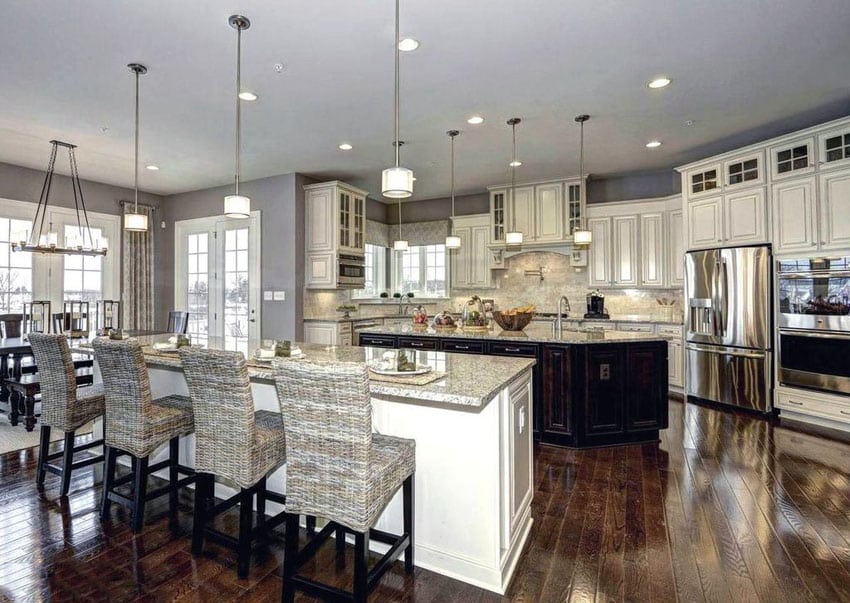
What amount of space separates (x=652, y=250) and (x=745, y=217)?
1300mm

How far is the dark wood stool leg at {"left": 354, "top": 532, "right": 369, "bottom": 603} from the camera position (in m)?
1.69

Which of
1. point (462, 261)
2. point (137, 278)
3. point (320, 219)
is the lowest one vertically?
point (137, 278)

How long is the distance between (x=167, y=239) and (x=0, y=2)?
525 centimetres

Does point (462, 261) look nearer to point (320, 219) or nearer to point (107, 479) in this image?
point (320, 219)

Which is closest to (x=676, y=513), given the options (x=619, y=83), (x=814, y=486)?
(x=814, y=486)

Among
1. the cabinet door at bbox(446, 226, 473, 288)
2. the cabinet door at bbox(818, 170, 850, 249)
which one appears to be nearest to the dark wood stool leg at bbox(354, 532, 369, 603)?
the cabinet door at bbox(818, 170, 850, 249)

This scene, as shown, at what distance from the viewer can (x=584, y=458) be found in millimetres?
3568

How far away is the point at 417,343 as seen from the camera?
4.52 metres

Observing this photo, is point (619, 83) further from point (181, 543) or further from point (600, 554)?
point (181, 543)

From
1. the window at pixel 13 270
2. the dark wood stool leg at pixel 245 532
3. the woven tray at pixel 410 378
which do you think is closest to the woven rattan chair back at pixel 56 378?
the dark wood stool leg at pixel 245 532

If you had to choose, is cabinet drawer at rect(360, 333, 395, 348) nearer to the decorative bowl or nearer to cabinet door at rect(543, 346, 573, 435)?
the decorative bowl

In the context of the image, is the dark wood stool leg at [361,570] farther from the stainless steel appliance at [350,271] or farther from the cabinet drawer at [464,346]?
the stainless steel appliance at [350,271]

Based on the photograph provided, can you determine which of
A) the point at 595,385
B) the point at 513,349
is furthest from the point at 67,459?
the point at 595,385

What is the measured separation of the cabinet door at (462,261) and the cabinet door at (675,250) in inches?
115
